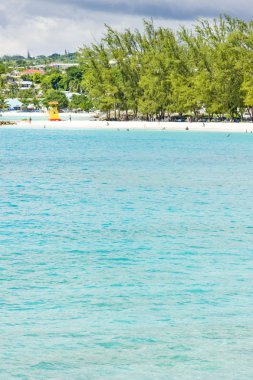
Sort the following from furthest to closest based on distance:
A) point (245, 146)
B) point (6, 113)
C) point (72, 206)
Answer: point (6, 113) → point (245, 146) → point (72, 206)

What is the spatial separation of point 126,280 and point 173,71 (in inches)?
3589

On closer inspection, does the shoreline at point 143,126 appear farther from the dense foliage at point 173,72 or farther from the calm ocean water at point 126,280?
the calm ocean water at point 126,280

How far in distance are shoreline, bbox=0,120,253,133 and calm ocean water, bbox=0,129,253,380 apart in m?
56.1

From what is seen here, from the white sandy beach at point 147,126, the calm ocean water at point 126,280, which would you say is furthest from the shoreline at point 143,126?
the calm ocean water at point 126,280

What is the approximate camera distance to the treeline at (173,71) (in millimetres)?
98312

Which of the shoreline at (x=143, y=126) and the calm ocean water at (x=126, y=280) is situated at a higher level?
the shoreline at (x=143, y=126)

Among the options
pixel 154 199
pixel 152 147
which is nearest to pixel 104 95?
pixel 152 147

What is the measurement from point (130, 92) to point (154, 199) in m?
81.8

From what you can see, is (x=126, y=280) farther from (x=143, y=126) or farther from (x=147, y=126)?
(x=143, y=126)

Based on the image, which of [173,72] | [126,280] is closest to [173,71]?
[173,72]

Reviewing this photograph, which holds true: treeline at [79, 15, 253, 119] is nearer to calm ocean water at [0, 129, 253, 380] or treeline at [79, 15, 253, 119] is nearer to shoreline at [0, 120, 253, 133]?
shoreline at [0, 120, 253, 133]

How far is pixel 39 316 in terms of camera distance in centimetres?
1437

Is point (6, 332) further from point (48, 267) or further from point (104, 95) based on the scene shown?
A: point (104, 95)

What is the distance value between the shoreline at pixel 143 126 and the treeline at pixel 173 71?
251cm
